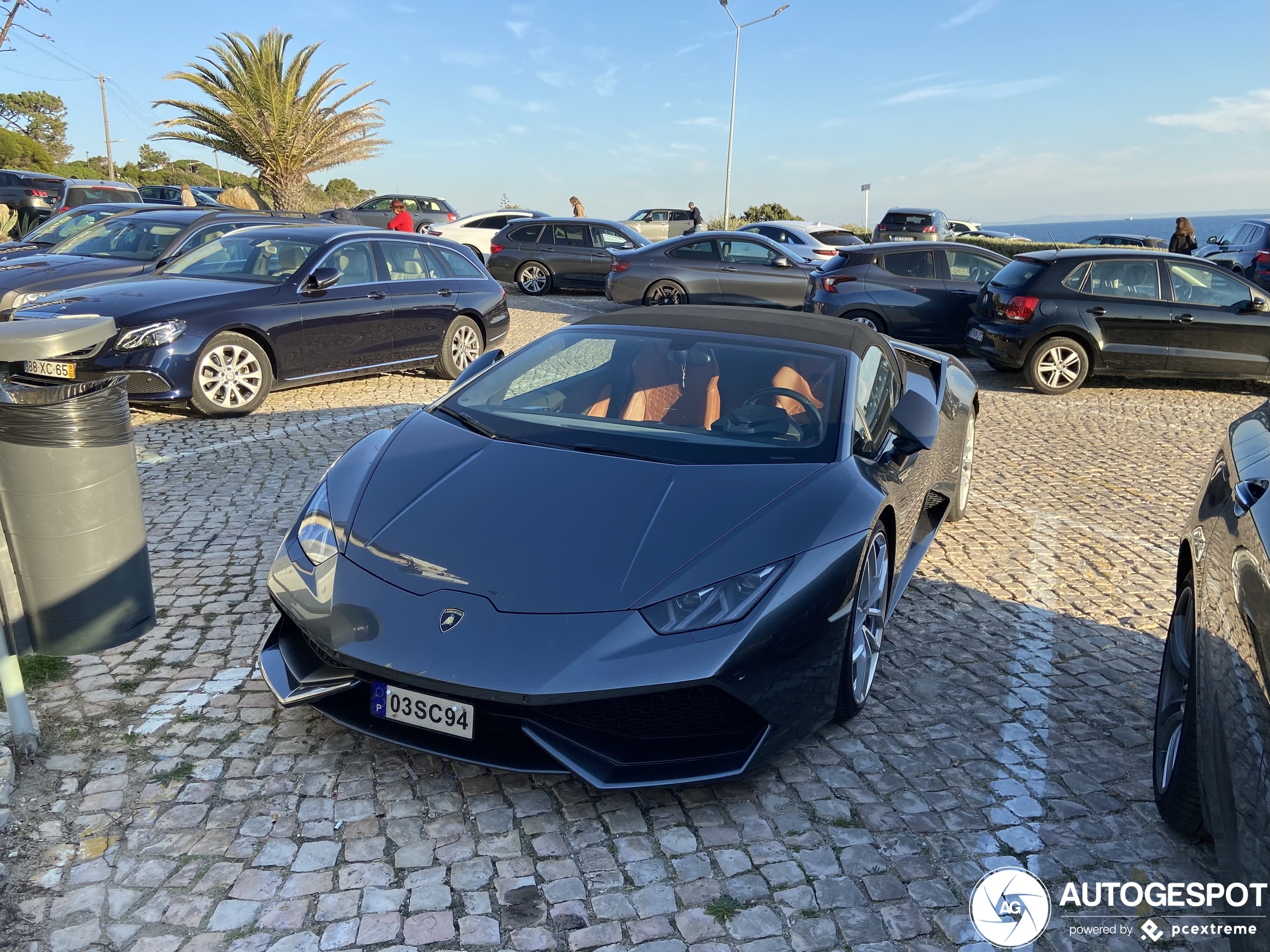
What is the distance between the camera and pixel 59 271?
9.88 meters

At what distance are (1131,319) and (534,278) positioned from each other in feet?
36.0

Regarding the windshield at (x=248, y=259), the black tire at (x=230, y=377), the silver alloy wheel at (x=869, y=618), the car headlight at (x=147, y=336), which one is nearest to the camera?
the silver alloy wheel at (x=869, y=618)

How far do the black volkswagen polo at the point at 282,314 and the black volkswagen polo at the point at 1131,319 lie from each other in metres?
5.80

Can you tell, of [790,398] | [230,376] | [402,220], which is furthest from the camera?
[402,220]

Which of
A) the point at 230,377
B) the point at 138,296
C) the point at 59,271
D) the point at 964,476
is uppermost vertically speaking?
the point at 59,271

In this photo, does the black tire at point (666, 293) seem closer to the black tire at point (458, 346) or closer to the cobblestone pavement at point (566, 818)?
the black tire at point (458, 346)

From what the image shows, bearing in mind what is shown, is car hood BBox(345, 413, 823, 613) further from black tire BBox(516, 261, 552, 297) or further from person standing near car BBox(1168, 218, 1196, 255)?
person standing near car BBox(1168, 218, 1196, 255)

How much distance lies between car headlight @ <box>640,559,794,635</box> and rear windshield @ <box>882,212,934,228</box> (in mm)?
26647

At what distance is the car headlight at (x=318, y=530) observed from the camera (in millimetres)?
3260

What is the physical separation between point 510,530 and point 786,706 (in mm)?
1026

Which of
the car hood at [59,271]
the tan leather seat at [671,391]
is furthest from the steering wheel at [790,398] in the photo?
the car hood at [59,271]

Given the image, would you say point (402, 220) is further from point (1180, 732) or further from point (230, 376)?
point (1180, 732)

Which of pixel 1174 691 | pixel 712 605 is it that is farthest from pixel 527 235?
pixel 1174 691

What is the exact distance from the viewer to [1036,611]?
15.5ft
